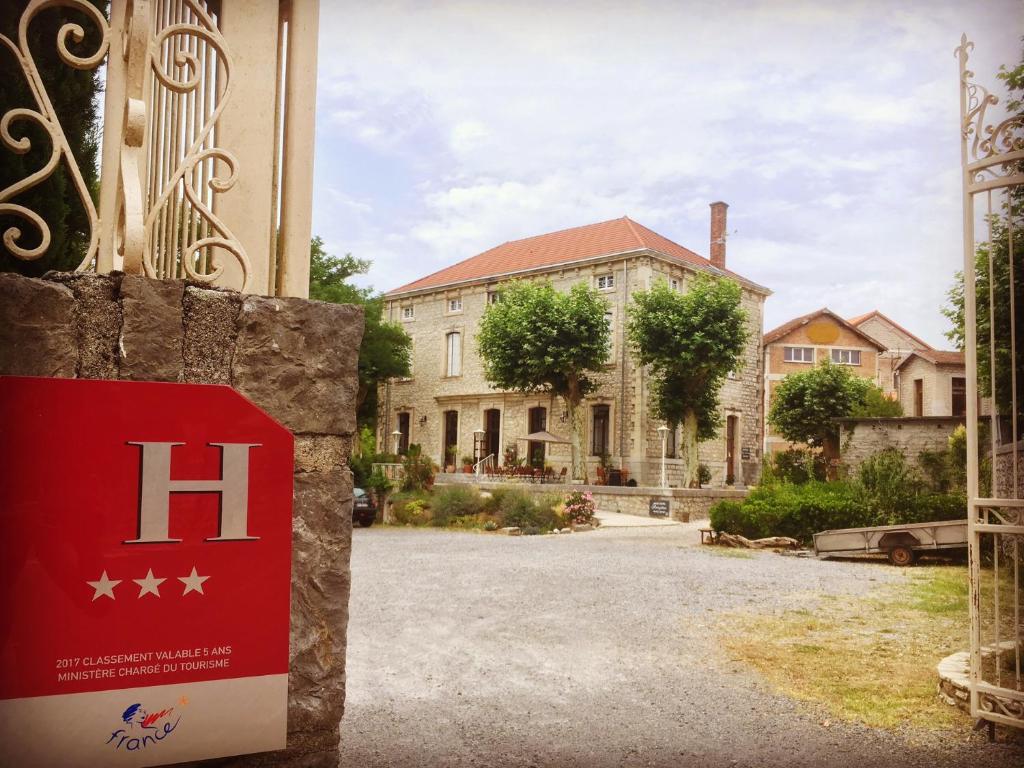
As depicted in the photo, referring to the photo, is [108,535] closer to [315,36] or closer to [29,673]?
[29,673]

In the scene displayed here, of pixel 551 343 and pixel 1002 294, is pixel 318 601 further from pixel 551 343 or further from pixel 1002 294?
pixel 551 343

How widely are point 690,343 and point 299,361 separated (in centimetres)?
2357

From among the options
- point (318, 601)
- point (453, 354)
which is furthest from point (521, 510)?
point (318, 601)

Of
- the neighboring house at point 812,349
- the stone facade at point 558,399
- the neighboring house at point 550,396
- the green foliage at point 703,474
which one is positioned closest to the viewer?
the green foliage at point 703,474

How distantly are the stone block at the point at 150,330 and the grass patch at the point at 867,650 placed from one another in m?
4.40

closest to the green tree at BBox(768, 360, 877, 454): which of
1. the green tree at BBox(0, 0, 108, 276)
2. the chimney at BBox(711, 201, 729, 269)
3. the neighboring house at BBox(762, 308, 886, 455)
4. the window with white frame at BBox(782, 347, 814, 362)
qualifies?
the neighboring house at BBox(762, 308, 886, 455)

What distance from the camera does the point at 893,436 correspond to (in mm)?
18109

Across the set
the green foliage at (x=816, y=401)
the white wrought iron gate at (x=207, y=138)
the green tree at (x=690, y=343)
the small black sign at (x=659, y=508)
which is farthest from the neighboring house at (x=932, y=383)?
the white wrought iron gate at (x=207, y=138)

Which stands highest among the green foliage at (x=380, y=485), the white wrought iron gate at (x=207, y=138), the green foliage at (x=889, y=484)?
the white wrought iron gate at (x=207, y=138)

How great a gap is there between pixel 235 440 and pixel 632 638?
19.1 ft

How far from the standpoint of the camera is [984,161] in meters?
4.01

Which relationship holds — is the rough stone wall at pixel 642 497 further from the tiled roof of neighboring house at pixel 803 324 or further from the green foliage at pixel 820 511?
the tiled roof of neighboring house at pixel 803 324

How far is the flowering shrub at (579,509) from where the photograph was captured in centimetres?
1864

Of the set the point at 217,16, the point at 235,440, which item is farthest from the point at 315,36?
the point at 235,440
